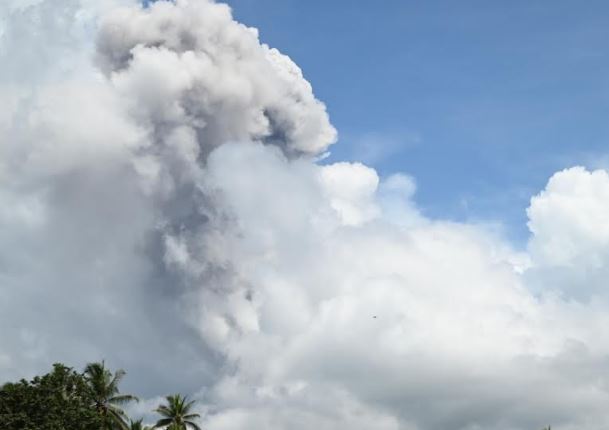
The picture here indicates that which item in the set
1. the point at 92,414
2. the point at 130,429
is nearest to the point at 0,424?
the point at 92,414

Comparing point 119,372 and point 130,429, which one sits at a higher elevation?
point 119,372

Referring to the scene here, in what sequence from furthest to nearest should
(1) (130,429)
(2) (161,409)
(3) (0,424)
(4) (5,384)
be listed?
1. (2) (161,409)
2. (1) (130,429)
3. (4) (5,384)
4. (3) (0,424)

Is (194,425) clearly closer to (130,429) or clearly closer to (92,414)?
(130,429)

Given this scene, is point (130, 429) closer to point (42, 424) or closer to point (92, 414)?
point (92, 414)

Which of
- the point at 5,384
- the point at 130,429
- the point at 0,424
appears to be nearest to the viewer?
the point at 0,424

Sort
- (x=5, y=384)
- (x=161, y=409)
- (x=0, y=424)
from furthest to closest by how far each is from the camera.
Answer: (x=161, y=409) → (x=5, y=384) → (x=0, y=424)

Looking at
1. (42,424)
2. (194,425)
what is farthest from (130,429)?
(42,424)

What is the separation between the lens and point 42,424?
5425 cm

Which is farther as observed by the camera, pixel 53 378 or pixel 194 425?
pixel 194 425

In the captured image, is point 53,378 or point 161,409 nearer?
point 53,378

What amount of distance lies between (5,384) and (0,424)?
481cm

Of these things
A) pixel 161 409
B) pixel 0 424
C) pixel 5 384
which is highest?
pixel 161 409

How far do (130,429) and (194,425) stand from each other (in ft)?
40.1

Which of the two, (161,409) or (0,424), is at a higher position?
(161,409)
